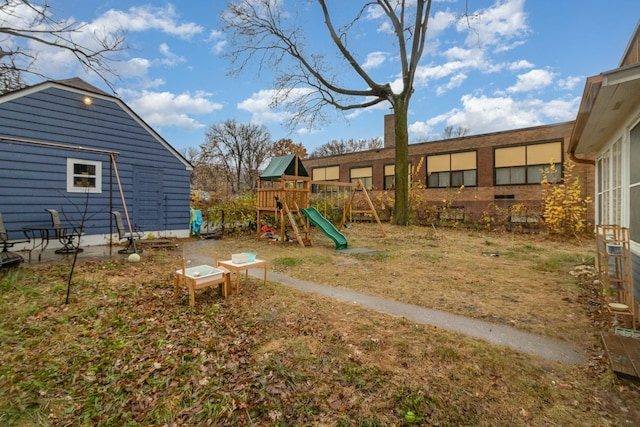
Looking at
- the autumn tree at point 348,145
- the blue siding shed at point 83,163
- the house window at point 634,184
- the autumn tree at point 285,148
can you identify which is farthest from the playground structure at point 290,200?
the autumn tree at point 348,145

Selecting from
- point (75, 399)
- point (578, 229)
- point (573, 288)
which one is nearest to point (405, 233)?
point (578, 229)

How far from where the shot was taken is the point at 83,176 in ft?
30.7

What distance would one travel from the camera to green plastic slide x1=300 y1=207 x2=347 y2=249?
33.0 feet

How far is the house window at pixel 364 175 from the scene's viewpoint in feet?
81.0

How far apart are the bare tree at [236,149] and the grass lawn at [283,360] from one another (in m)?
26.7

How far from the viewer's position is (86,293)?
195 inches

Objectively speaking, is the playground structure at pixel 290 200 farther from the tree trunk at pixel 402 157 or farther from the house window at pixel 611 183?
the house window at pixel 611 183

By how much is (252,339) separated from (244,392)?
3.05 feet

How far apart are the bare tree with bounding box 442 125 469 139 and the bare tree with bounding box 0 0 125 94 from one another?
38.8 metres

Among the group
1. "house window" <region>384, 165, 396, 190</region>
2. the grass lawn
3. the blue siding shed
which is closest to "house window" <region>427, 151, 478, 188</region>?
Result: "house window" <region>384, 165, 396, 190</region>

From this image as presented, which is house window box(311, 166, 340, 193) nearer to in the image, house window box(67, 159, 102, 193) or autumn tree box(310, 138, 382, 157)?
autumn tree box(310, 138, 382, 157)

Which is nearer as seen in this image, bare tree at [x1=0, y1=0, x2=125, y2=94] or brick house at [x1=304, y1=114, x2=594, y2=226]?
bare tree at [x1=0, y1=0, x2=125, y2=94]

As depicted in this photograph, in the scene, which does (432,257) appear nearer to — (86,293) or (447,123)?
(86,293)

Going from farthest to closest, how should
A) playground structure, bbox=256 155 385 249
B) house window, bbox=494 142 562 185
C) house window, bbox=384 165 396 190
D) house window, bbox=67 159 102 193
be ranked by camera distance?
house window, bbox=384 165 396 190
house window, bbox=494 142 562 185
playground structure, bbox=256 155 385 249
house window, bbox=67 159 102 193
